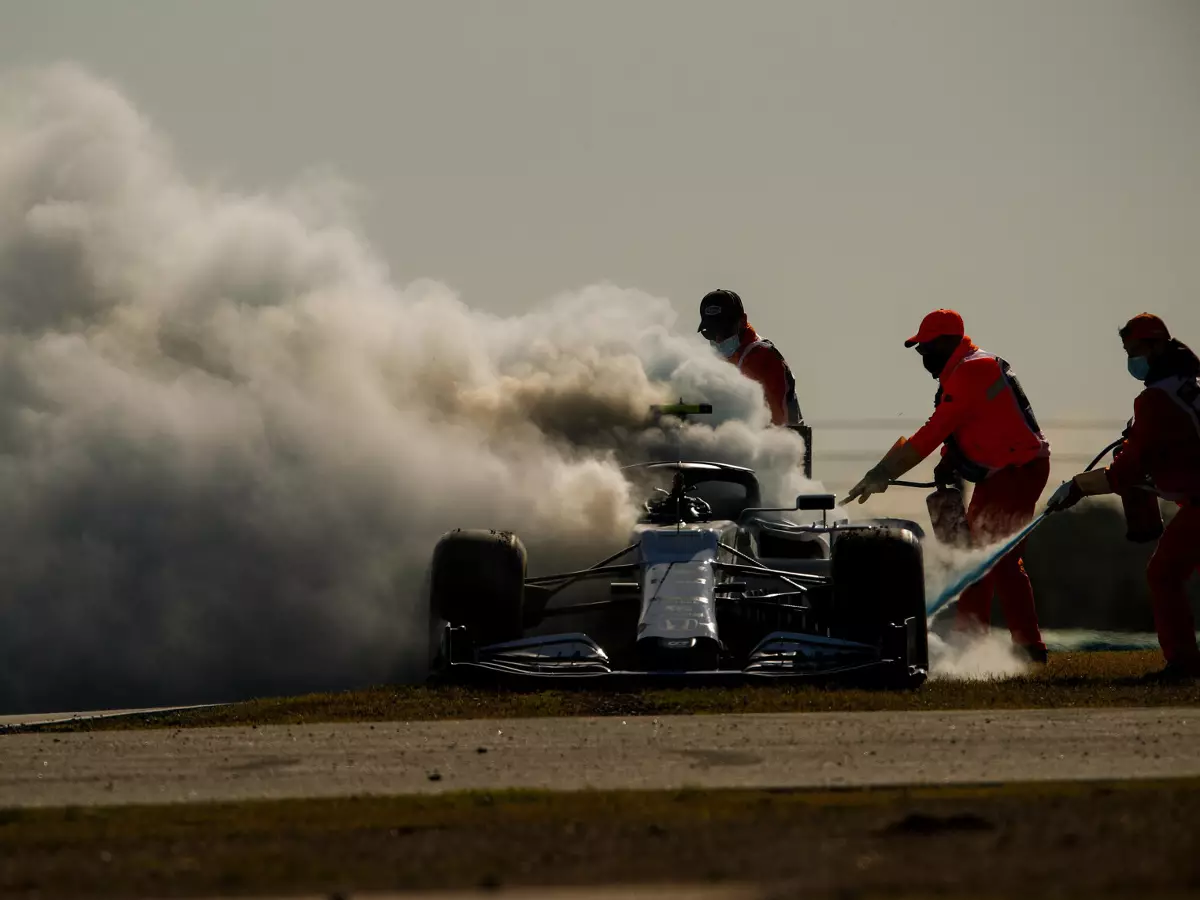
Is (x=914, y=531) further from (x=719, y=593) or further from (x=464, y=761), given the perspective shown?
(x=464, y=761)

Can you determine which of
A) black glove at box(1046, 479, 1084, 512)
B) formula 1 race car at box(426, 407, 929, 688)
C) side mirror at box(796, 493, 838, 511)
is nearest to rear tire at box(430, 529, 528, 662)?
formula 1 race car at box(426, 407, 929, 688)

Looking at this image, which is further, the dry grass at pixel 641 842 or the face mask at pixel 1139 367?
the face mask at pixel 1139 367

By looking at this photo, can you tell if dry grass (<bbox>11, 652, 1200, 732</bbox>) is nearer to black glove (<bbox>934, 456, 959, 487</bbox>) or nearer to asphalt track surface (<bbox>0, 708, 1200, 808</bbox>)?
asphalt track surface (<bbox>0, 708, 1200, 808</bbox>)

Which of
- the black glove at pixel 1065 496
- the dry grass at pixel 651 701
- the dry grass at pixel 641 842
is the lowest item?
the dry grass at pixel 641 842

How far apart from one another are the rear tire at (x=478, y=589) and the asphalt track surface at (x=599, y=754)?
332 cm

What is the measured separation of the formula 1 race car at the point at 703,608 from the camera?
53.7 feet

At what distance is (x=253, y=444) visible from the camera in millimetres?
24266

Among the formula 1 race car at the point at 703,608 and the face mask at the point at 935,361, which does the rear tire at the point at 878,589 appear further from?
the face mask at the point at 935,361

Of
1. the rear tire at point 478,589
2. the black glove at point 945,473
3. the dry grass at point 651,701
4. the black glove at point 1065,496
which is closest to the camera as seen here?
the dry grass at point 651,701

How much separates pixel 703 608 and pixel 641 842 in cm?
829

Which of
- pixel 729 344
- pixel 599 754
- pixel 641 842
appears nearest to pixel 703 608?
pixel 599 754

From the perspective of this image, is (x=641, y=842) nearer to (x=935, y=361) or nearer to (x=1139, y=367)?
(x=1139, y=367)

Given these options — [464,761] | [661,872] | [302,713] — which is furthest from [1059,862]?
[302,713]

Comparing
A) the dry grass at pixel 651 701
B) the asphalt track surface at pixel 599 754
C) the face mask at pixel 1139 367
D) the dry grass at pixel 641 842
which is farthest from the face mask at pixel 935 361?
the dry grass at pixel 641 842
